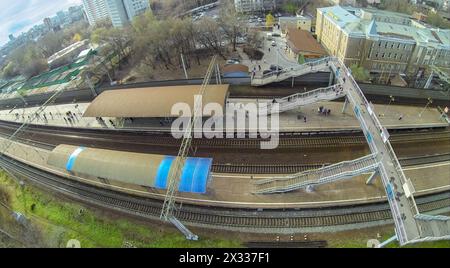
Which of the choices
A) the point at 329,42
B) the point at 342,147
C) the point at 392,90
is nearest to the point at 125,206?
the point at 342,147

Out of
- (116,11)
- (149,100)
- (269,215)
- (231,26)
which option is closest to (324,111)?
(269,215)

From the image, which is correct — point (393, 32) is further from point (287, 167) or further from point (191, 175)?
point (191, 175)

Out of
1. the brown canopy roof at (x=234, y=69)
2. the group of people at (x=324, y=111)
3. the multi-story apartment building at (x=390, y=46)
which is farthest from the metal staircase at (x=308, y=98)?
the multi-story apartment building at (x=390, y=46)

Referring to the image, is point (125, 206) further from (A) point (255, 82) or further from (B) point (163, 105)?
(A) point (255, 82)

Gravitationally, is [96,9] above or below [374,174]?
above

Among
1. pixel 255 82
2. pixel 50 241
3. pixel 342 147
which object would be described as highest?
pixel 255 82

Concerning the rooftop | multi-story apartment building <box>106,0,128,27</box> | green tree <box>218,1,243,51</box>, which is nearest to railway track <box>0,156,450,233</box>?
the rooftop

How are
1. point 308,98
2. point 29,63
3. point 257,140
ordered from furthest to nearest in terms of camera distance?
1. point 29,63
2. point 308,98
3. point 257,140
